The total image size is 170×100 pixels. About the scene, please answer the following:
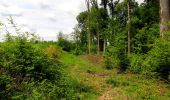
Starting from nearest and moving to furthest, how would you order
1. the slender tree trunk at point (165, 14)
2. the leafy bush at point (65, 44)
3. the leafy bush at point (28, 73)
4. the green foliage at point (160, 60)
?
the leafy bush at point (28, 73) < the green foliage at point (160, 60) < the slender tree trunk at point (165, 14) < the leafy bush at point (65, 44)

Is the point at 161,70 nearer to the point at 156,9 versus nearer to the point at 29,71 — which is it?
the point at 29,71

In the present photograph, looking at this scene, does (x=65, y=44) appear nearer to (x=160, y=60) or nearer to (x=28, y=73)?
(x=160, y=60)

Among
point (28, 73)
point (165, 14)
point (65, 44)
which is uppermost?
point (165, 14)

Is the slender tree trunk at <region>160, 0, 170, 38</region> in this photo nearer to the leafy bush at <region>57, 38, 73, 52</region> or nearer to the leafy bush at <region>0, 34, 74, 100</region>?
the leafy bush at <region>0, 34, 74, 100</region>

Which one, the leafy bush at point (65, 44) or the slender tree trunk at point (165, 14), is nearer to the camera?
the slender tree trunk at point (165, 14)

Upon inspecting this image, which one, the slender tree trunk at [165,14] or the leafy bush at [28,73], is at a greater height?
the slender tree trunk at [165,14]

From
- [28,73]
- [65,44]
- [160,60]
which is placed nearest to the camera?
[28,73]

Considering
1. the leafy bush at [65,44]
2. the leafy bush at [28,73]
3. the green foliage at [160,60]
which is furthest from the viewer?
the leafy bush at [65,44]

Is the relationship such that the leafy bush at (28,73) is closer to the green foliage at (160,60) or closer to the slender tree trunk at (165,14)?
the green foliage at (160,60)

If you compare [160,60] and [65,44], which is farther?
[65,44]

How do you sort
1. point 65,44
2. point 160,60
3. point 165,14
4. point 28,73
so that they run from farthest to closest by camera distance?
point 65,44, point 160,60, point 165,14, point 28,73

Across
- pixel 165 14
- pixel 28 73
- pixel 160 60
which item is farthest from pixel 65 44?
pixel 28 73

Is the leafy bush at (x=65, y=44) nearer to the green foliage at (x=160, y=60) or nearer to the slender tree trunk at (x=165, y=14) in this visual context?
the green foliage at (x=160, y=60)

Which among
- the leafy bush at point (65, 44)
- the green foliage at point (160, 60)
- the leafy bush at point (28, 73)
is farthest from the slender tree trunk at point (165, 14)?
the leafy bush at point (65, 44)
